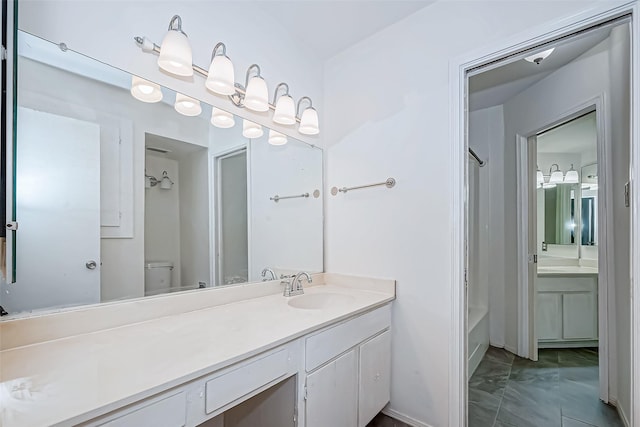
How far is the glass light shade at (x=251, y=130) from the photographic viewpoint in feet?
5.54

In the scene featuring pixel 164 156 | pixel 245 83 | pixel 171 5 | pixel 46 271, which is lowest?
pixel 46 271

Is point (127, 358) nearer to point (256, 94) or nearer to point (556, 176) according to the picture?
point (256, 94)

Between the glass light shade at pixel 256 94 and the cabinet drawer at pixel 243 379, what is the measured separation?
1250 millimetres

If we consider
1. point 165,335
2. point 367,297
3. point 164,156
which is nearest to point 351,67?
point 164,156

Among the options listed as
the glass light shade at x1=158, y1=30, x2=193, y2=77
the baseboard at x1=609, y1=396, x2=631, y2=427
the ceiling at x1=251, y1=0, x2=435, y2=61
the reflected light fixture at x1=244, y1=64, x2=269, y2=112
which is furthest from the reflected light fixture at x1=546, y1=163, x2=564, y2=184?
the glass light shade at x1=158, y1=30, x2=193, y2=77

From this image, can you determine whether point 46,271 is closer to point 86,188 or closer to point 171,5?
point 86,188

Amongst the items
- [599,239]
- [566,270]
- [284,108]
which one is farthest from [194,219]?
[566,270]

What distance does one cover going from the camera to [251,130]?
1729mm

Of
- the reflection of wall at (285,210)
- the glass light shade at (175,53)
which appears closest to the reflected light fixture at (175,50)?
the glass light shade at (175,53)

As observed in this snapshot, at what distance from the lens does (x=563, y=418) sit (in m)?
1.76

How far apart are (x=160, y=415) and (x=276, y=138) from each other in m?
1.52

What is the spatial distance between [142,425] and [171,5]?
158 centimetres

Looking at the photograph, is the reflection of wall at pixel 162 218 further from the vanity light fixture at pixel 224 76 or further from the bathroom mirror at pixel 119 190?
the vanity light fixture at pixel 224 76

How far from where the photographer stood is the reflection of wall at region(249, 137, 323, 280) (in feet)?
5.90
